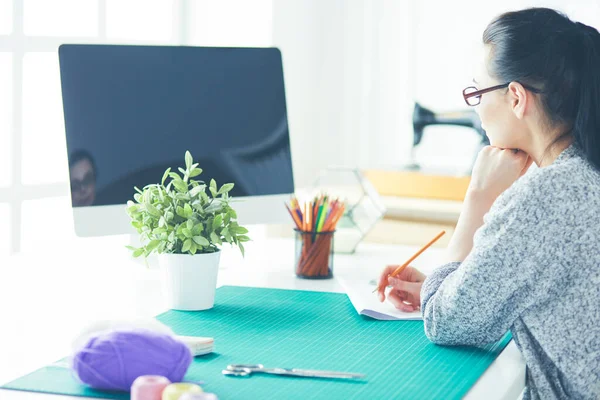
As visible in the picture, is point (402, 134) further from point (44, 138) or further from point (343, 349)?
point (343, 349)

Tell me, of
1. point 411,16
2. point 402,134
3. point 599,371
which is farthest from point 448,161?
point 599,371

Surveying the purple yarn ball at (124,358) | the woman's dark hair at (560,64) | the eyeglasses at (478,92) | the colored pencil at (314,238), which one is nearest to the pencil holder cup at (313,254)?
the colored pencil at (314,238)

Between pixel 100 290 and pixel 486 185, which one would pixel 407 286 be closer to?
pixel 486 185

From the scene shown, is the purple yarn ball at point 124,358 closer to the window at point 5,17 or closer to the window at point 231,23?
the window at point 5,17

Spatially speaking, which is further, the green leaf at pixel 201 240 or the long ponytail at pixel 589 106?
the green leaf at pixel 201 240

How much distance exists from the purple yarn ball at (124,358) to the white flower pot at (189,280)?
41cm

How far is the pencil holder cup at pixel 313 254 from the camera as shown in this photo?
177 cm

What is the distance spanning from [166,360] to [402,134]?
312 centimetres

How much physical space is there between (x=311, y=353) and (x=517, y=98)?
506 millimetres

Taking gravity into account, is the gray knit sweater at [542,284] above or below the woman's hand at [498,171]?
below

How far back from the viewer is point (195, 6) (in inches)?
141

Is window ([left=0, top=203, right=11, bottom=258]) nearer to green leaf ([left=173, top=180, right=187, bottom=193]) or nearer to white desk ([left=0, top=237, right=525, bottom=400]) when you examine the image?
white desk ([left=0, top=237, right=525, bottom=400])

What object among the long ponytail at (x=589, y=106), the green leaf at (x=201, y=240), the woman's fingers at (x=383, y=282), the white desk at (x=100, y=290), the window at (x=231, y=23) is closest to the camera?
the white desk at (x=100, y=290)

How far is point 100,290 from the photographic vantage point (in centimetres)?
161
